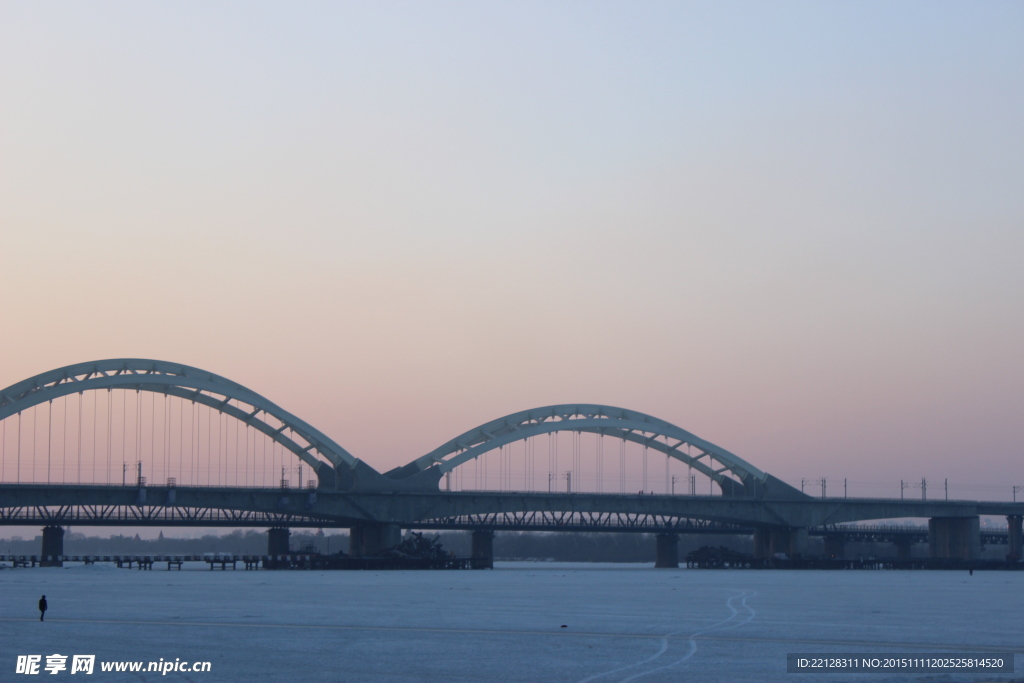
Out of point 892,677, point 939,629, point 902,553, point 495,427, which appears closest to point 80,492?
point 495,427

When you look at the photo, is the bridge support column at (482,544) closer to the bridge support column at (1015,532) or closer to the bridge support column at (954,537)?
the bridge support column at (954,537)

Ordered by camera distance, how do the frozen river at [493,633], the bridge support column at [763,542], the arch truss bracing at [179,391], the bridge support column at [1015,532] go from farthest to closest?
1. the bridge support column at [1015,532]
2. the bridge support column at [763,542]
3. the arch truss bracing at [179,391]
4. the frozen river at [493,633]

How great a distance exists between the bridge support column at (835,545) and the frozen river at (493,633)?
111 m

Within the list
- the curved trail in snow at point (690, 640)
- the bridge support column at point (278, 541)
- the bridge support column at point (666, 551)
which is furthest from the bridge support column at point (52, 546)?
the curved trail in snow at point (690, 640)

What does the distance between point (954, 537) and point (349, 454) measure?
6589cm

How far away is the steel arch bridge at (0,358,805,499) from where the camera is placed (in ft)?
290

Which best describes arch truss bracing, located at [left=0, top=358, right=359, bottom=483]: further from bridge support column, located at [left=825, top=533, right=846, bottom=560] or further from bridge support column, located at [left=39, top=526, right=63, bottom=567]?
bridge support column, located at [left=825, top=533, right=846, bottom=560]

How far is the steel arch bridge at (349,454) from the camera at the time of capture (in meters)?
88.5

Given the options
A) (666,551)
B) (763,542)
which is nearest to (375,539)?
(666,551)

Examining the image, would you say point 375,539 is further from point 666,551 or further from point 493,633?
point 493,633

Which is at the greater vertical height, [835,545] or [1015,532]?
[1015,532]

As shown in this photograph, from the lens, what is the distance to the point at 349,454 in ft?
328

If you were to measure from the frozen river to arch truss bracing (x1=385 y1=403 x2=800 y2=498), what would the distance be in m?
60.0

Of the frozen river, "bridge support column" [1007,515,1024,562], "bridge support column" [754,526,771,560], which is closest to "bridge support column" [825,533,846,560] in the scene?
"bridge support column" [1007,515,1024,562]
